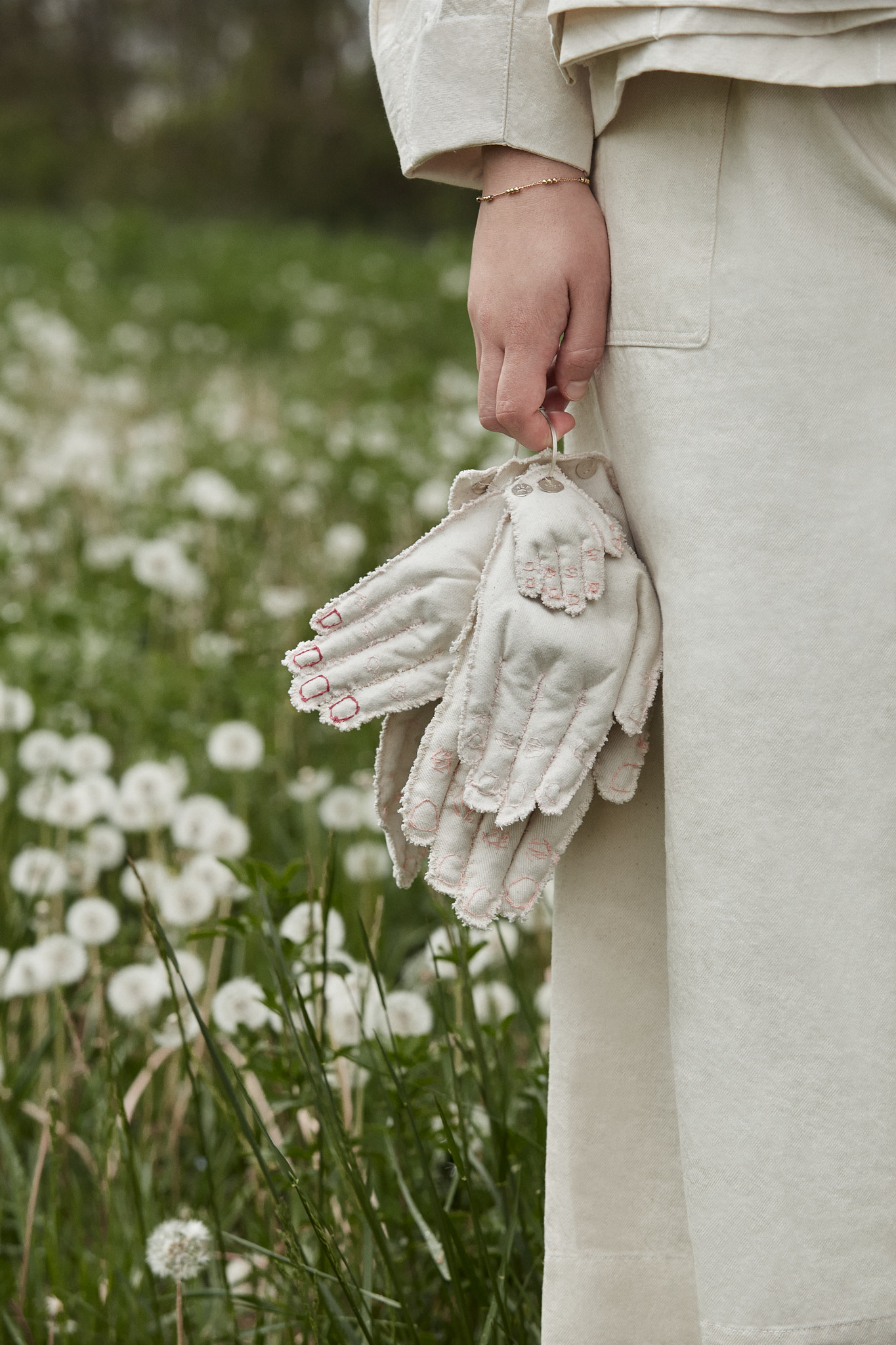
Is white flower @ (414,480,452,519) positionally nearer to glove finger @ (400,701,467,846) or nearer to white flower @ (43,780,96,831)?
white flower @ (43,780,96,831)

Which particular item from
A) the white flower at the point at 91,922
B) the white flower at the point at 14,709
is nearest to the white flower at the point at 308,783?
the white flower at the point at 91,922

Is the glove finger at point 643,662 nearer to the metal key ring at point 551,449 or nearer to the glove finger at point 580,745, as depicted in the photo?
the glove finger at point 580,745

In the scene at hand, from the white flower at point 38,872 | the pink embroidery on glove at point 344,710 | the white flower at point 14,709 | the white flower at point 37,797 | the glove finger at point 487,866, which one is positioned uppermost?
the white flower at point 14,709

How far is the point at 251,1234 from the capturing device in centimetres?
168

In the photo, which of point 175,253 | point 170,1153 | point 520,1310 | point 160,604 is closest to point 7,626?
point 160,604

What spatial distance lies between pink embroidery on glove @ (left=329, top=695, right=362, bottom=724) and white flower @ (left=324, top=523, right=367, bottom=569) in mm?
2548

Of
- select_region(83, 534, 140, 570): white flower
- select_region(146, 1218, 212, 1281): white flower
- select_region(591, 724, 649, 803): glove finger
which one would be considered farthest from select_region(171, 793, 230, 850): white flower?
select_region(83, 534, 140, 570): white flower

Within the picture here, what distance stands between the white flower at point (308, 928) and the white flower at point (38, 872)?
1.90 feet

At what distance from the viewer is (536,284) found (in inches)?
45.5

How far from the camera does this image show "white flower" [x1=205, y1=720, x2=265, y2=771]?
7.98 ft

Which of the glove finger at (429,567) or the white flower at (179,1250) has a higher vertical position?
the glove finger at (429,567)

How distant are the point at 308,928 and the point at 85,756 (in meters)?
0.97

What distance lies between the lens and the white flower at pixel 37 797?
2223 mm

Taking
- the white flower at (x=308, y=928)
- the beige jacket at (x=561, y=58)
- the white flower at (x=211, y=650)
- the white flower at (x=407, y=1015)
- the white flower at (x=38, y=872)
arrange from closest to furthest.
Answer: the beige jacket at (x=561, y=58)
the white flower at (x=308, y=928)
the white flower at (x=407, y=1015)
the white flower at (x=38, y=872)
the white flower at (x=211, y=650)
